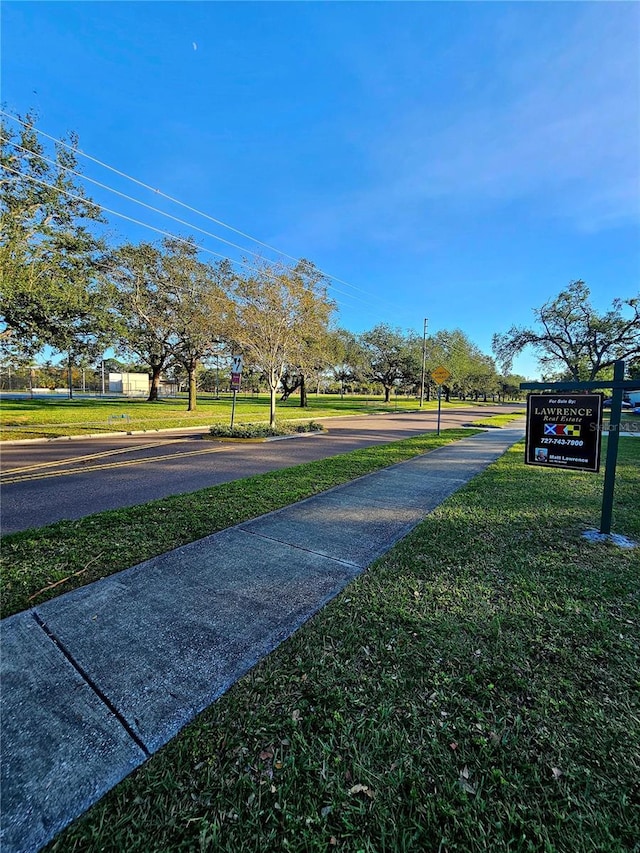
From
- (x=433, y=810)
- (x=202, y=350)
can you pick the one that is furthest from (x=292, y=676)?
(x=202, y=350)

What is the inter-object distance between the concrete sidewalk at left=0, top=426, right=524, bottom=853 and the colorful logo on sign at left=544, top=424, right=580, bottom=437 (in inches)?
85.0

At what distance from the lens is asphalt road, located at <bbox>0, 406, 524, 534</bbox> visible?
546 cm

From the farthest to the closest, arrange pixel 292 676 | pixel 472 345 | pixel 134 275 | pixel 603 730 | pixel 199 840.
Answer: pixel 472 345, pixel 134 275, pixel 292 676, pixel 603 730, pixel 199 840

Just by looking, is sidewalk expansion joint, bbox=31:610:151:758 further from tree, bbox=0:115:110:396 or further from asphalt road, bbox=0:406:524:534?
tree, bbox=0:115:110:396

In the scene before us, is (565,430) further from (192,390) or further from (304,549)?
(192,390)

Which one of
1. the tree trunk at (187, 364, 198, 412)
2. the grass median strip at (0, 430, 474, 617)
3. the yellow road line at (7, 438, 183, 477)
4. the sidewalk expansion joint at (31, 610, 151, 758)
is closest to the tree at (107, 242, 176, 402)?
the tree trunk at (187, 364, 198, 412)

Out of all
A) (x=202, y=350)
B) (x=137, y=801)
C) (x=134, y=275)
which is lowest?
(x=137, y=801)

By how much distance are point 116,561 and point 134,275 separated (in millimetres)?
24107

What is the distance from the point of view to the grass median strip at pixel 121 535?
3.25 metres

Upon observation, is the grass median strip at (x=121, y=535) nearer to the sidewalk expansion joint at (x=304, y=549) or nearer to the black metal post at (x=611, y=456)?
the sidewalk expansion joint at (x=304, y=549)

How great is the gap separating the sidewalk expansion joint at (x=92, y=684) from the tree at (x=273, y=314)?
12.3 metres

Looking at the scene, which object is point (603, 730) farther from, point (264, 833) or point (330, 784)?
point (264, 833)

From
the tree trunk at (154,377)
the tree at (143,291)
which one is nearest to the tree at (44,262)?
the tree at (143,291)

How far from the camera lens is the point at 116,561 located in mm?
3602
